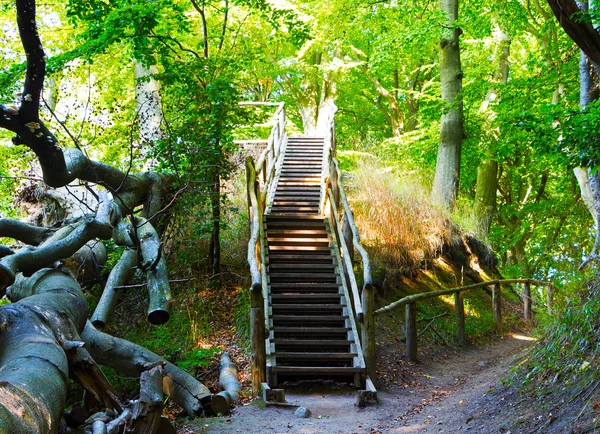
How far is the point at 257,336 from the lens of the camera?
8602 millimetres

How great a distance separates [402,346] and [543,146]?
4710 millimetres

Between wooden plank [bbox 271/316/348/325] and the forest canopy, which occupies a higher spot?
the forest canopy

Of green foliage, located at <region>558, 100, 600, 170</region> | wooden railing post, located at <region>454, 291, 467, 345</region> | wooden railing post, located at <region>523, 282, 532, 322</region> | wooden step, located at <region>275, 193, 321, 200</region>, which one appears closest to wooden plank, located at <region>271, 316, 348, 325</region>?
wooden railing post, located at <region>454, 291, 467, 345</region>

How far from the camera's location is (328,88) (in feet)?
83.5

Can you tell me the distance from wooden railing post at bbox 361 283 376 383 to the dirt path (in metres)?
0.50

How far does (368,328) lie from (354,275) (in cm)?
162

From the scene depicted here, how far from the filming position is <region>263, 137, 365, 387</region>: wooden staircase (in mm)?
9008

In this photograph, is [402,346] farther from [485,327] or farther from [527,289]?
[527,289]

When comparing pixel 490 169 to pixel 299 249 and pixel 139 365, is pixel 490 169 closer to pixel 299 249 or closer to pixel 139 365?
pixel 299 249

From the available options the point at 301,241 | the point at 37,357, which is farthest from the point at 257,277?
the point at 37,357

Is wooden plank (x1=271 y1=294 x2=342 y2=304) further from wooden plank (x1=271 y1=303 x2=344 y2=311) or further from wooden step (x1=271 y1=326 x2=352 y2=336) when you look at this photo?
wooden step (x1=271 y1=326 x2=352 y2=336)

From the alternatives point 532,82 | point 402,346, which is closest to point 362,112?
point 532,82

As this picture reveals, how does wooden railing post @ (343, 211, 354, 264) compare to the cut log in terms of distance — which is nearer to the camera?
the cut log

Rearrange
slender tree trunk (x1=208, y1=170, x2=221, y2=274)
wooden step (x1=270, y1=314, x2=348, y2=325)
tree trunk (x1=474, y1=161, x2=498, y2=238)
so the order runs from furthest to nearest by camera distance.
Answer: tree trunk (x1=474, y1=161, x2=498, y2=238) < slender tree trunk (x1=208, y1=170, x2=221, y2=274) < wooden step (x1=270, y1=314, x2=348, y2=325)
